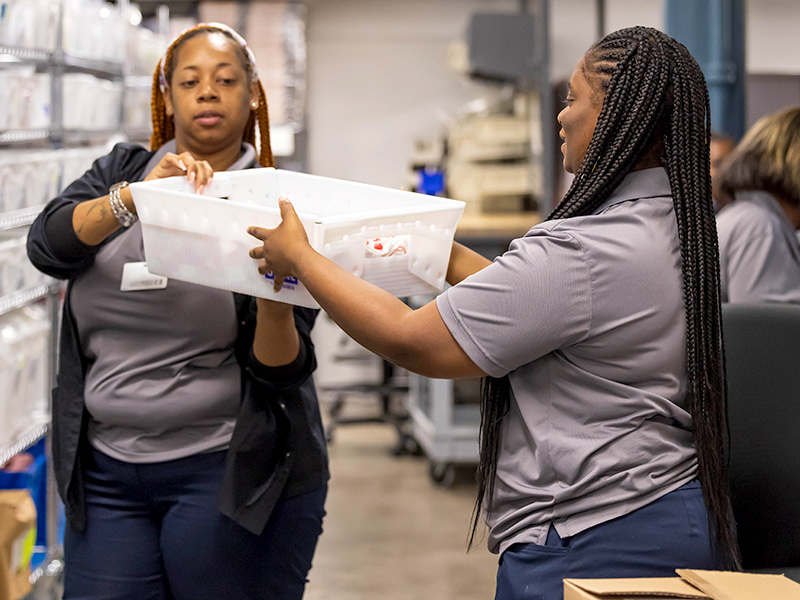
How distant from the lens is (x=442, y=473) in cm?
483

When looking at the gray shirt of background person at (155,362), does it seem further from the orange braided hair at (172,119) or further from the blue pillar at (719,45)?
the blue pillar at (719,45)

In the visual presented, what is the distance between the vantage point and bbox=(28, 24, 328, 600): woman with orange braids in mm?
1696

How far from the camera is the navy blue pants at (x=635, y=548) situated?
128cm

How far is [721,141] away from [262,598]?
2975mm

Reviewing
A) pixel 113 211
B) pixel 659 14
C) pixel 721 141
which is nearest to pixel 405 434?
pixel 721 141

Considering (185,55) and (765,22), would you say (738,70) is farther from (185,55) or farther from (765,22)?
(185,55)

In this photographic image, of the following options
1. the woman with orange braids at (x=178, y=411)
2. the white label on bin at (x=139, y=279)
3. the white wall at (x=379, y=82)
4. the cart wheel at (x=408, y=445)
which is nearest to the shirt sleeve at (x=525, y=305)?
the woman with orange braids at (x=178, y=411)

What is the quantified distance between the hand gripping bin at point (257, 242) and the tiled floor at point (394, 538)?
1.95m

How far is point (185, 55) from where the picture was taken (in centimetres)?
178

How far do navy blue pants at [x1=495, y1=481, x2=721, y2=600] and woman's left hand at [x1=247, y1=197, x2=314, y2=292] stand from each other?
591 millimetres

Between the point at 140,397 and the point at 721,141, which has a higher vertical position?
the point at 721,141

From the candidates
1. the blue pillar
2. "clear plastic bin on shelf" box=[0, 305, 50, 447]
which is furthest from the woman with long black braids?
the blue pillar

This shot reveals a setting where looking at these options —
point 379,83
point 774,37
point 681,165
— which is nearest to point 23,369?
point 681,165

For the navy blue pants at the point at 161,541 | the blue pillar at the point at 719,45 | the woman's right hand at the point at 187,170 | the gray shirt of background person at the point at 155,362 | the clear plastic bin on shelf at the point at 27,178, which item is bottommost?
the navy blue pants at the point at 161,541
